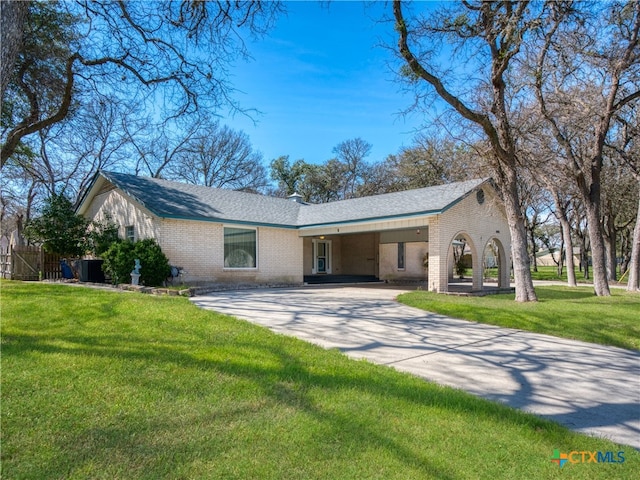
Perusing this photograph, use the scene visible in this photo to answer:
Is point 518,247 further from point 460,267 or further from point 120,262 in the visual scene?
point 460,267

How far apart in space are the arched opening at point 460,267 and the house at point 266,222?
0.33ft

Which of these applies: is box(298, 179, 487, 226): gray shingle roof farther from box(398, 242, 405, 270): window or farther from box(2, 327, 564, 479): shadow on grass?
box(2, 327, 564, 479): shadow on grass

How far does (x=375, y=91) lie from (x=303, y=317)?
28.2 feet

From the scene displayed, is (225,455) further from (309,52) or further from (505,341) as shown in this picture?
A: (309,52)

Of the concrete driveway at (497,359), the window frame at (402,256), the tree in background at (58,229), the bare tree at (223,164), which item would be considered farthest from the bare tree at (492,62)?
the bare tree at (223,164)

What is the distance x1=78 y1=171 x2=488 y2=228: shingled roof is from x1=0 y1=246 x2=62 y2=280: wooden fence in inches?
123

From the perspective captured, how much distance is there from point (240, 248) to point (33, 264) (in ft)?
30.0

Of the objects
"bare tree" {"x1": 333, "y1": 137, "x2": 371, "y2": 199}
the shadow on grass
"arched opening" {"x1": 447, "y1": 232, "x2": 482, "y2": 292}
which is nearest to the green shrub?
the shadow on grass

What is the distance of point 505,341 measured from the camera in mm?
6734

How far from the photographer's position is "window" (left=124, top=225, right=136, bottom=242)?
1558cm

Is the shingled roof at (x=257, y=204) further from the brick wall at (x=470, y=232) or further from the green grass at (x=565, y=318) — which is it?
the green grass at (x=565, y=318)

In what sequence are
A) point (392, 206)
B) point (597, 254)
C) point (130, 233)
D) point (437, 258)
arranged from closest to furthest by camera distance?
point (597, 254) < point (437, 258) < point (130, 233) < point (392, 206)

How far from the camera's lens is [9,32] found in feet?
14.7

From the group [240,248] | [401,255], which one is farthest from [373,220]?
[401,255]
